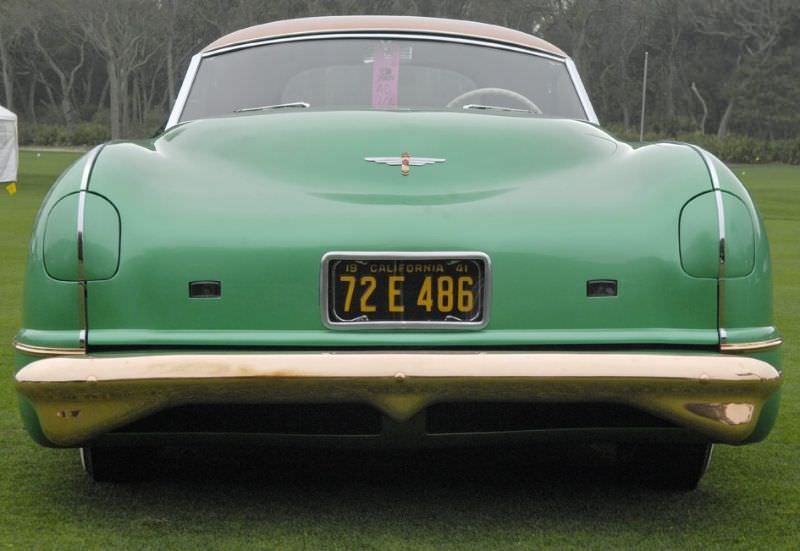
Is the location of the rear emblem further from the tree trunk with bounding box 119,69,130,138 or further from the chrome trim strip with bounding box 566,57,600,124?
the tree trunk with bounding box 119,69,130,138

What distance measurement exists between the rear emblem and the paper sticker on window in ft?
3.75

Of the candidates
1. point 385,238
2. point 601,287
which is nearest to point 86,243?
point 385,238

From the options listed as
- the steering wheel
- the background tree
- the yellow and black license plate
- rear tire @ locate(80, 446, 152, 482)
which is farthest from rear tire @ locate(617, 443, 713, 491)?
the background tree

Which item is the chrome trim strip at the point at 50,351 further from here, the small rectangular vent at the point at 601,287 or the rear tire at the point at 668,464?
the rear tire at the point at 668,464

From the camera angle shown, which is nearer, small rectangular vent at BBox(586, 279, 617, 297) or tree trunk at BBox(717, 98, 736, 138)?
small rectangular vent at BBox(586, 279, 617, 297)

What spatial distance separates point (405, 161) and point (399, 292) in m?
0.43

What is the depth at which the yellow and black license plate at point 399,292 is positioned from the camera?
3.11 meters

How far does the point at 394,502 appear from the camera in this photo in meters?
3.57

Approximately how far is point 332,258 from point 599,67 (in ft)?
276

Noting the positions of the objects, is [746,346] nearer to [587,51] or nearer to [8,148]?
[8,148]

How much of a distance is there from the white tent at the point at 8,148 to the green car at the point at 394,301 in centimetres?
2695

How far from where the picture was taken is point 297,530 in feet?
10.7

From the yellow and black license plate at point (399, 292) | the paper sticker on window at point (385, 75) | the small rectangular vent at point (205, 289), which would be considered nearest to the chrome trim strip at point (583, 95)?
the paper sticker on window at point (385, 75)

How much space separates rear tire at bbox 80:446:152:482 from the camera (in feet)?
12.0
